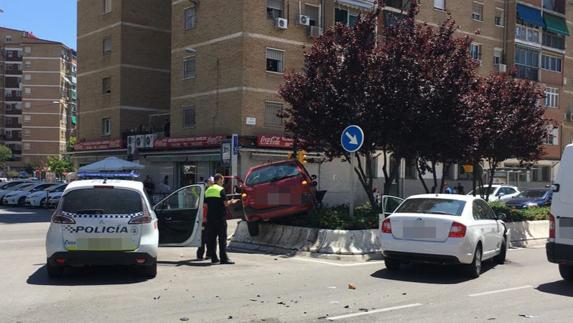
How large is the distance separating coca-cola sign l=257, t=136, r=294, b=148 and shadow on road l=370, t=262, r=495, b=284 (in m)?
19.0

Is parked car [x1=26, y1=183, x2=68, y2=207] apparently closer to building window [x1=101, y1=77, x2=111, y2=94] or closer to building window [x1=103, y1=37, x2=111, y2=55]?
building window [x1=101, y1=77, x2=111, y2=94]

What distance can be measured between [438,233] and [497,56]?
40249 millimetres

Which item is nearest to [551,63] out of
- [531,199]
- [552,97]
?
[552,97]

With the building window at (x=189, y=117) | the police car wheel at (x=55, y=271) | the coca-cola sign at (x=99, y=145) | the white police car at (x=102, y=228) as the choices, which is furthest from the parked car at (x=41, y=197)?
the white police car at (x=102, y=228)

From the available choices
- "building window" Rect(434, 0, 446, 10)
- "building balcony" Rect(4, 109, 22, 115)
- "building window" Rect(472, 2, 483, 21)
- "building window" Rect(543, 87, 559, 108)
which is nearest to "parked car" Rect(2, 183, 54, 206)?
"building window" Rect(434, 0, 446, 10)

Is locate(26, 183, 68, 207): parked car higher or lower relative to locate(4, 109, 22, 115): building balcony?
lower

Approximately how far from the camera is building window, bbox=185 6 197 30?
114 feet

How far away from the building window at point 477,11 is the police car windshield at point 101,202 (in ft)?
131

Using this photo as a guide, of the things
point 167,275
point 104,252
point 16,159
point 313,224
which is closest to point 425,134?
point 313,224

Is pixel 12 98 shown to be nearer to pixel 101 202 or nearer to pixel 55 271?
pixel 55 271

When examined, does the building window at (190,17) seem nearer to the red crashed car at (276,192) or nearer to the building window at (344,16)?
the building window at (344,16)

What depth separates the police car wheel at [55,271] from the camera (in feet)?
31.4

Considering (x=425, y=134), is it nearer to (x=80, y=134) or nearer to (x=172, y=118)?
(x=172, y=118)

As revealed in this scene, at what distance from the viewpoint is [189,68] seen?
35.3 metres
